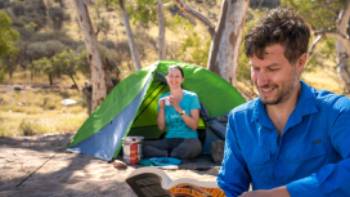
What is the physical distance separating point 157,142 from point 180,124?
0.36 meters

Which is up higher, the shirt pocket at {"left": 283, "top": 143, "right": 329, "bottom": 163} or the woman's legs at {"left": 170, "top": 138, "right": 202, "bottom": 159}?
the shirt pocket at {"left": 283, "top": 143, "right": 329, "bottom": 163}

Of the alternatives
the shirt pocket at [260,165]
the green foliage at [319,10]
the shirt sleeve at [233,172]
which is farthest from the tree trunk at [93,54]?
the shirt pocket at [260,165]

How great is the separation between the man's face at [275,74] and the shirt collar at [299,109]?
0.18 ft

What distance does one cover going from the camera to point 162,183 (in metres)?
2.21

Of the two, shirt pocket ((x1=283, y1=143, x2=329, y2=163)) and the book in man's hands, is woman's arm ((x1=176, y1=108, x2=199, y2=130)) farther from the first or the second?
shirt pocket ((x1=283, y1=143, x2=329, y2=163))

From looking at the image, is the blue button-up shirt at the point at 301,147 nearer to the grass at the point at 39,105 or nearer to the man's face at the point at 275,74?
the man's face at the point at 275,74

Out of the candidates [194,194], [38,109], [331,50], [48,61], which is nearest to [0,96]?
[38,109]

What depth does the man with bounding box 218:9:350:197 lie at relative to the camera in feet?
5.21

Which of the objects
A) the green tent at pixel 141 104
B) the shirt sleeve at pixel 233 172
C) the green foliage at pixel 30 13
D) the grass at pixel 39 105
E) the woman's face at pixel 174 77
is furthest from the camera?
the green foliage at pixel 30 13

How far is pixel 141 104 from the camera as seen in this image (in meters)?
6.16

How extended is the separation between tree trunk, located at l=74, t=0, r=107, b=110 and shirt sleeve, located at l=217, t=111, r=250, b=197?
23.8ft

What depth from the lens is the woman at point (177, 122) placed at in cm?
533

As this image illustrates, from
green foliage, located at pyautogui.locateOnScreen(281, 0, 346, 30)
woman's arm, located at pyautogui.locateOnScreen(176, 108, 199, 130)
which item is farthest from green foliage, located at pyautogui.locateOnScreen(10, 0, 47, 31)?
woman's arm, located at pyautogui.locateOnScreen(176, 108, 199, 130)

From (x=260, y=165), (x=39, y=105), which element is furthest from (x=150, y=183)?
(x=39, y=105)
